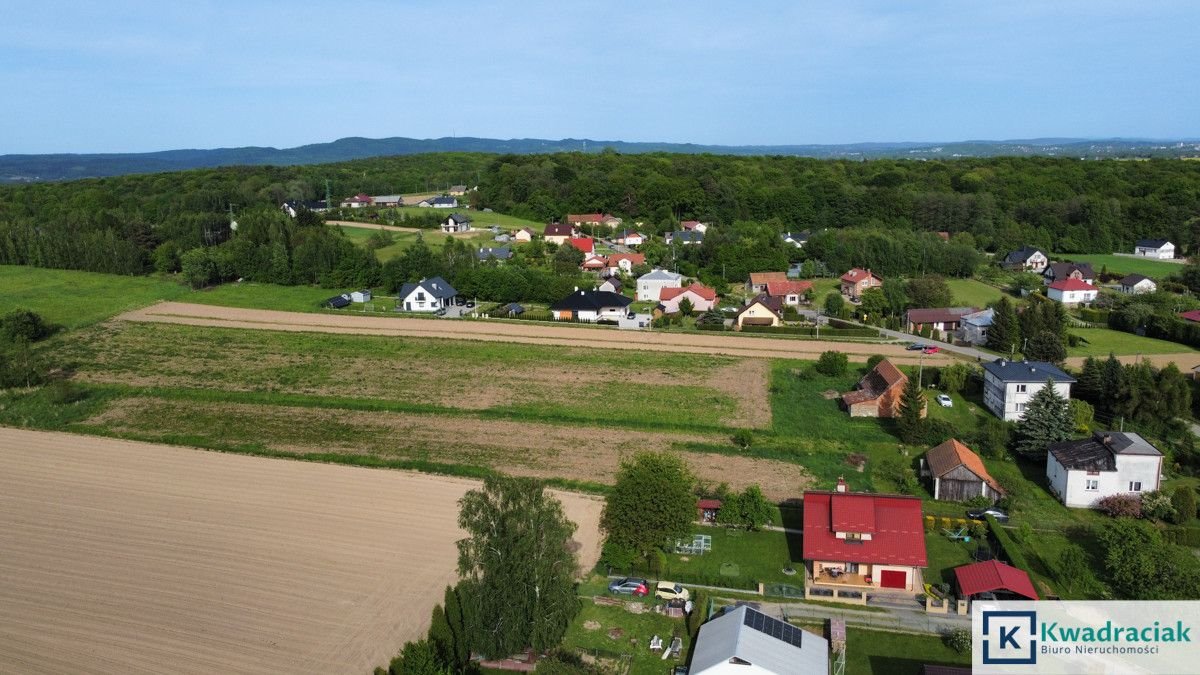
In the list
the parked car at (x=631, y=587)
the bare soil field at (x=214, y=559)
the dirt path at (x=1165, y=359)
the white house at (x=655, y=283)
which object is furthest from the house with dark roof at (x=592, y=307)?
the parked car at (x=631, y=587)

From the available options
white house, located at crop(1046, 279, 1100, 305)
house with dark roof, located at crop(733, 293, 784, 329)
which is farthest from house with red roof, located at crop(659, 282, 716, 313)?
white house, located at crop(1046, 279, 1100, 305)

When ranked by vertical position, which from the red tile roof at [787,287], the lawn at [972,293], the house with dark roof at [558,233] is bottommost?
the lawn at [972,293]

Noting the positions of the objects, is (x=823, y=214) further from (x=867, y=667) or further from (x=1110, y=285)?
(x=867, y=667)

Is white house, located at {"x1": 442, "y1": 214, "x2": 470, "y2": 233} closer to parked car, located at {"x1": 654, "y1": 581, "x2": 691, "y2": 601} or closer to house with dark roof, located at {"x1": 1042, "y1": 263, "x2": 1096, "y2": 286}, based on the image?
house with dark roof, located at {"x1": 1042, "y1": 263, "x2": 1096, "y2": 286}

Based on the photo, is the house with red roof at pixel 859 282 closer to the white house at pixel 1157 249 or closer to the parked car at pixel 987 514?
the parked car at pixel 987 514

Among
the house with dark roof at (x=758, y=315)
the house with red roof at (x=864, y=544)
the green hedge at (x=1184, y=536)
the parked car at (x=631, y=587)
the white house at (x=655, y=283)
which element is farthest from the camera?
the white house at (x=655, y=283)

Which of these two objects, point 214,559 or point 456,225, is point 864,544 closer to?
point 214,559
